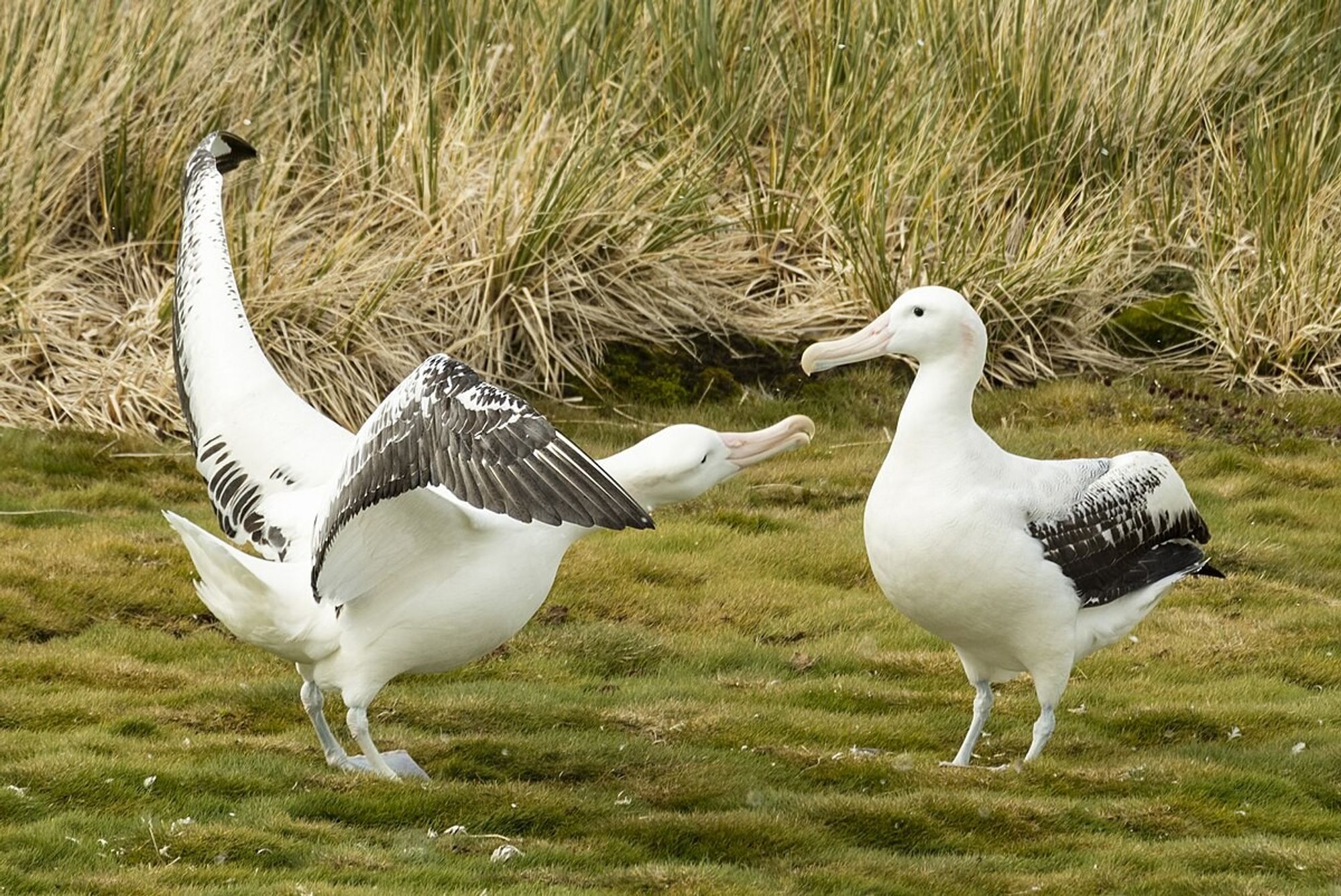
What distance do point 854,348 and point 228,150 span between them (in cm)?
286

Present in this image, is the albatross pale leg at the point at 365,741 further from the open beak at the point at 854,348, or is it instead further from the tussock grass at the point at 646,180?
the tussock grass at the point at 646,180

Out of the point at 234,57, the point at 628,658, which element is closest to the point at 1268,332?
the point at 628,658

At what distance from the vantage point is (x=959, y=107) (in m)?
13.0

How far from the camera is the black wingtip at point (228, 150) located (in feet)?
25.2

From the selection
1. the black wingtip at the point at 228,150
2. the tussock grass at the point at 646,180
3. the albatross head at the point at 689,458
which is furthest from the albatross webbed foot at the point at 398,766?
the tussock grass at the point at 646,180

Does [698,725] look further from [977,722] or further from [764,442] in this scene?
[764,442]

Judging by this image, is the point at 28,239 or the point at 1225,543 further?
Result: the point at 28,239

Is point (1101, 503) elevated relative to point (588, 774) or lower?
elevated

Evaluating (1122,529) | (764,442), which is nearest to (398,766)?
(764,442)

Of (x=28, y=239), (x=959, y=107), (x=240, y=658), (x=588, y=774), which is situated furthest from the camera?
(x=959, y=107)

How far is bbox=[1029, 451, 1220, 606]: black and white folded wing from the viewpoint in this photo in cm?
643

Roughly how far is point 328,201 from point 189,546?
6710 mm

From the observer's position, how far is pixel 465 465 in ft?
Result: 16.9

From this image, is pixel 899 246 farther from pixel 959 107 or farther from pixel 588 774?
pixel 588 774
